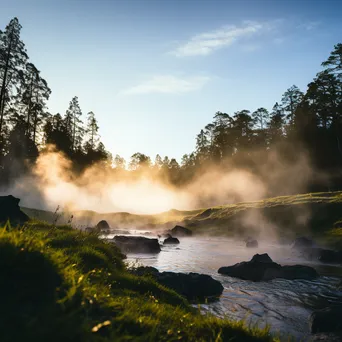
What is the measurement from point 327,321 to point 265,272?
7.44 meters

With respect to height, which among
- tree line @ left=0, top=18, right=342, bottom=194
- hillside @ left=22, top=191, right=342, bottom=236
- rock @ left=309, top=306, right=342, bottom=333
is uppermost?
tree line @ left=0, top=18, right=342, bottom=194

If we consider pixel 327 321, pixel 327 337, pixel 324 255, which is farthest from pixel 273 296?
pixel 324 255

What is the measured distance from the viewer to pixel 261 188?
72.5 m

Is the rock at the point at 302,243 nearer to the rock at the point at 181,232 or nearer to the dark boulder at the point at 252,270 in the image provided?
the dark boulder at the point at 252,270

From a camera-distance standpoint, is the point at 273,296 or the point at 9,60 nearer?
the point at 273,296

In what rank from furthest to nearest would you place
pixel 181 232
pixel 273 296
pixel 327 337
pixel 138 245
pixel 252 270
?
pixel 181 232
pixel 138 245
pixel 252 270
pixel 273 296
pixel 327 337

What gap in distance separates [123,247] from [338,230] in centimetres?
2097

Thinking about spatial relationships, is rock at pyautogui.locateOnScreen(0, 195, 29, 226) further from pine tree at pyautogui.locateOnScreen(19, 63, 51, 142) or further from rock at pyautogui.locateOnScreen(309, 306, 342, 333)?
pine tree at pyautogui.locateOnScreen(19, 63, 51, 142)

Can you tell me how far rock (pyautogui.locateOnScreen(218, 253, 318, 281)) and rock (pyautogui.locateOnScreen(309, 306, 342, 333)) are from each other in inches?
261

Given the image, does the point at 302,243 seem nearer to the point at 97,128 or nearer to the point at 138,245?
the point at 138,245

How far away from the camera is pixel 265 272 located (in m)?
16.1

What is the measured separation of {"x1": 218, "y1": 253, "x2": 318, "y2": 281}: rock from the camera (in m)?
15.8

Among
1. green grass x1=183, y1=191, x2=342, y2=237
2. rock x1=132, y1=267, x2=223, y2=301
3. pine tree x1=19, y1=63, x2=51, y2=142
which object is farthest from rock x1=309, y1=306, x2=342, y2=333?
pine tree x1=19, y1=63, x2=51, y2=142

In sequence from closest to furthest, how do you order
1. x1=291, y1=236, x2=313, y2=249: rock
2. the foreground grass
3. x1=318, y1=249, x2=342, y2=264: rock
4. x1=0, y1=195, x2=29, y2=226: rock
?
the foreground grass → x1=0, y1=195, x2=29, y2=226: rock → x1=318, y1=249, x2=342, y2=264: rock → x1=291, y1=236, x2=313, y2=249: rock
